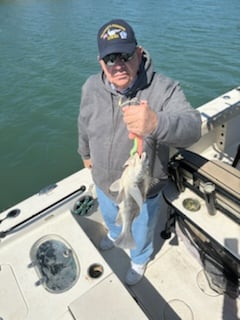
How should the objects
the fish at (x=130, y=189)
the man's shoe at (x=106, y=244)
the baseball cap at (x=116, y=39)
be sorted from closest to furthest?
the fish at (x=130, y=189) → the baseball cap at (x=116, y=39) → the man's shoe at (x=106, y=244)

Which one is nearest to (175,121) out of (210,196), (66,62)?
(210,196)

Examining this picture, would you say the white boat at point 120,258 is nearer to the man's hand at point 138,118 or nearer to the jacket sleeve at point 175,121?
the jacket sleeve at point 175,121

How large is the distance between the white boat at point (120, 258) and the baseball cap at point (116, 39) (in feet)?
3.81

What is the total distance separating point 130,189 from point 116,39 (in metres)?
0.83

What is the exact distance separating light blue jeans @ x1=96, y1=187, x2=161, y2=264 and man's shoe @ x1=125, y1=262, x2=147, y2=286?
5cm

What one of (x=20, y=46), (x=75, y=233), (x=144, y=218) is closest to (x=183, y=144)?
(x=144, y=218)

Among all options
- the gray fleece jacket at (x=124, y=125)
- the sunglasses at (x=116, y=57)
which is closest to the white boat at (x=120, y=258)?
the gray fleece jacket at (x=124, y=125)

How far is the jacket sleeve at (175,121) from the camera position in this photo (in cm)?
159

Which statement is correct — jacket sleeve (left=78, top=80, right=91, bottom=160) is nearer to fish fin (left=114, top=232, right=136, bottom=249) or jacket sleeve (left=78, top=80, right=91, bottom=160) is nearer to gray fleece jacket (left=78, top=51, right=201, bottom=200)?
gray fleece jacket (left=78, top=51, right=201, bottom=200)

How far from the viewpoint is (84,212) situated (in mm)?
2969

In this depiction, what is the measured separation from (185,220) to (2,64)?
1008 centimetres

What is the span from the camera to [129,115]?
1.39 meters

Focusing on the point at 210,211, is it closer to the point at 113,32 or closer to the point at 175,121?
the point at 175,121

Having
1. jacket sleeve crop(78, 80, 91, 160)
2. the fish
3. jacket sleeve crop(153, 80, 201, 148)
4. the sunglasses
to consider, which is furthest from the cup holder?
the sunglasses
